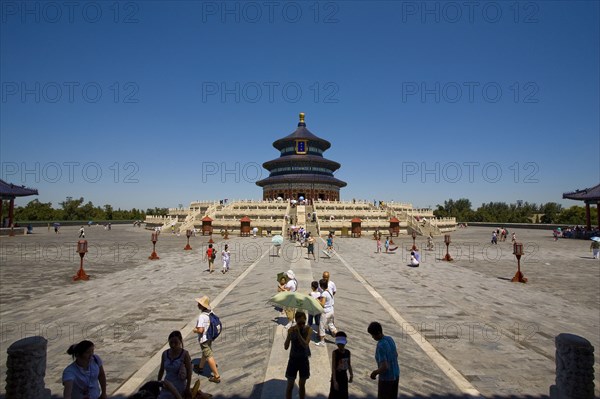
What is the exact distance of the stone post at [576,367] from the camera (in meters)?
4.59

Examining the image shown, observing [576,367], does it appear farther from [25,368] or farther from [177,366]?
[25,368]

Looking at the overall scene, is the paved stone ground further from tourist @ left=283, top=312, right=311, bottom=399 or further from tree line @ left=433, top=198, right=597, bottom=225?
tree line @ left=433, top=198, right=597, bottom=225

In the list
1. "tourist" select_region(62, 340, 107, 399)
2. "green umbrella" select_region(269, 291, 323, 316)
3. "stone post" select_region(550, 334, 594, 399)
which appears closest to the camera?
"tourist" select_region(62, 340, 107, 399)

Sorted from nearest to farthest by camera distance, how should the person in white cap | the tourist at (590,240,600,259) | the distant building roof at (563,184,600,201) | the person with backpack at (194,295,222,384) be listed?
the person with backpack at (194,295,222,384)
the person in white cap
the tourist at (590,240,600,259)
the distant building roof at (563,184,600,201)

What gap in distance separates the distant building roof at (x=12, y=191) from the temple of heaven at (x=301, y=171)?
130 ft

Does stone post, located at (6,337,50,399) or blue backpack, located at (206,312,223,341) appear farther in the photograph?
blue backpack, located at (206,312,223,341)

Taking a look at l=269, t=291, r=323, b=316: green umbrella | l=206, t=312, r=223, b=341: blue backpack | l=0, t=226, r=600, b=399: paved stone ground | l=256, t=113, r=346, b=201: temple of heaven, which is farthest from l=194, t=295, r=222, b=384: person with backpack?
l=256, t=113, r=346, b=201: temple of heaven

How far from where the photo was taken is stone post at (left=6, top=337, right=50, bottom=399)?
13.6ft

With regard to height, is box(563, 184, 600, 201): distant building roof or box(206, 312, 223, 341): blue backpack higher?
box(563, 184, 600, 201): distant building roof

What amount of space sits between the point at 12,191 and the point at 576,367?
5673cm

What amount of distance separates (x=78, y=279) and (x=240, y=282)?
7.06 m

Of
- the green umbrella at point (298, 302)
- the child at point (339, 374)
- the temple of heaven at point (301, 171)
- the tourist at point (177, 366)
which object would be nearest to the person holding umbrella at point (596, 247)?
the green umbrella at point (298, 302)

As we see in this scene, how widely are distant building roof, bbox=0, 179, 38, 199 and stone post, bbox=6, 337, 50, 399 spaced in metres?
50.6

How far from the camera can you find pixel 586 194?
137 ft
